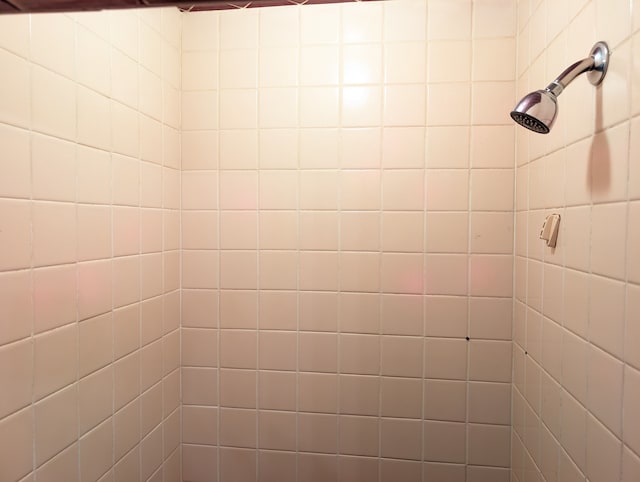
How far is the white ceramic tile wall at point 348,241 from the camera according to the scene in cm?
114

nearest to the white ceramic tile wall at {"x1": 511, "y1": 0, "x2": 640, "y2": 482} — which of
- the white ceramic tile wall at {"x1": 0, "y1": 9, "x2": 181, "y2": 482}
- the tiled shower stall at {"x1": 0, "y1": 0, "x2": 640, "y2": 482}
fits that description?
the tiled shower stall at {"x1": 0, "y1": 0, "x2": 640, "y2": 482}

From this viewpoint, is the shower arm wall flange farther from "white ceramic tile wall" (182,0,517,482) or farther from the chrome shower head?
"white ceramic tile wall" (182,0,517,482)

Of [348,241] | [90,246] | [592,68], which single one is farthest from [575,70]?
[90,246]

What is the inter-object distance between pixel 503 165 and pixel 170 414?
1.41 m

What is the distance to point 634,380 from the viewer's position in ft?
1.83

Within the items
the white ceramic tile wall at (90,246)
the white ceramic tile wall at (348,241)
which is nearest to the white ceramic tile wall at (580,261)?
the white ceramic tile wall at (348,241)

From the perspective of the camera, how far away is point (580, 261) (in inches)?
28.6

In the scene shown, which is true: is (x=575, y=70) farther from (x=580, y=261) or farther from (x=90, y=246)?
(x=90, y=246)

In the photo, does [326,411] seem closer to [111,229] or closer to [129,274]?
[129,274]

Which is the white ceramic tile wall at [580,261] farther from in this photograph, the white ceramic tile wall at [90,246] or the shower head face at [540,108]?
the white ceramic tile wall at [90,246]

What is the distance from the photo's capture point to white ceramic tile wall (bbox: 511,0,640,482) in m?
0.58

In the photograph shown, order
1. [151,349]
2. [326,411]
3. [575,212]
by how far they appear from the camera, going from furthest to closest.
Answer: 1. [326,411]
2. [151,349]
3. [575,212]

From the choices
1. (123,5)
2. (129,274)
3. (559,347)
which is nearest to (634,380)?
(559,347)

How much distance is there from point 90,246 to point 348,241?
744 mm
